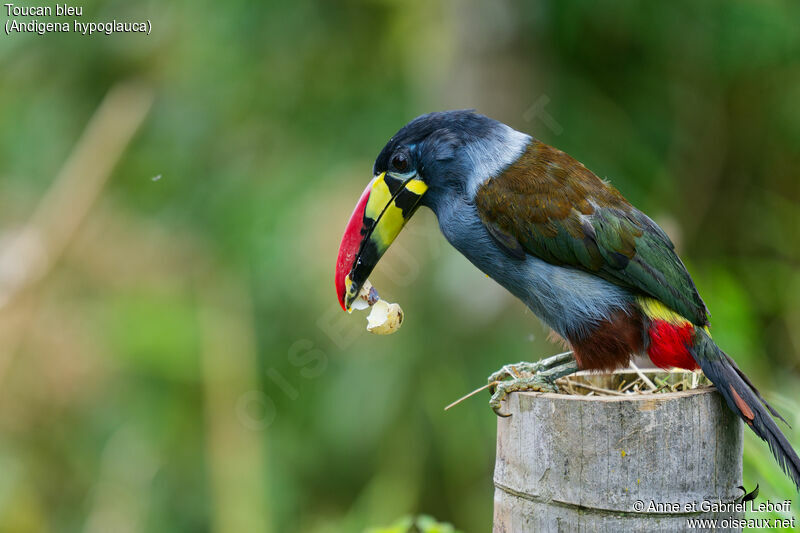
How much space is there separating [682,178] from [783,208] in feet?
2.55

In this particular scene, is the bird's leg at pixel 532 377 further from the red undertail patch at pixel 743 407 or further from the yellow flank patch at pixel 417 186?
the yellow flank patch at pixel 417 186

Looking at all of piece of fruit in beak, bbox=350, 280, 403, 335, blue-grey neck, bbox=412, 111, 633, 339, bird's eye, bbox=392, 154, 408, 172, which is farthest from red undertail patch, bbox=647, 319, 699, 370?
bird's eye, bbox=392, 154, 408, 172

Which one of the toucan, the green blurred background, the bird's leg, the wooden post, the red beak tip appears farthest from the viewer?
the green blurred background

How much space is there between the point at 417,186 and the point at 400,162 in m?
0.09

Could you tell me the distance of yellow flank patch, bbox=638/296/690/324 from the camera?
6.96ft

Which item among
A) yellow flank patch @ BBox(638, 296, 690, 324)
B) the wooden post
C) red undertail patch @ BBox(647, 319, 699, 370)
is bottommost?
the wooden post

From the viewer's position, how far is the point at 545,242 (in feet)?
7.20

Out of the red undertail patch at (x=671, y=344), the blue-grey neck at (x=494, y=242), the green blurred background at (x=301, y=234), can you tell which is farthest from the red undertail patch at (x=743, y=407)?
the green blurred background at (x=301, y=234)

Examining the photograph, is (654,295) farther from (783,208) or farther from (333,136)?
(783,208)

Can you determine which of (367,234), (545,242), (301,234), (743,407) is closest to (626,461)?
(743,407)

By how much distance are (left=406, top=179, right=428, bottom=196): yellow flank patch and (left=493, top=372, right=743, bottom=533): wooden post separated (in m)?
0.78

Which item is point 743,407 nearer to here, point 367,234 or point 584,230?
point 584,230

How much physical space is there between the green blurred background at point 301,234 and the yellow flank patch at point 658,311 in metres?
1.90

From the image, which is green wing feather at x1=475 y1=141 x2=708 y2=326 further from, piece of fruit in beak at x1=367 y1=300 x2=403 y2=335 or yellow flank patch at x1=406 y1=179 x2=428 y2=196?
piece of fruit in beak at x1=367 y1=300 x2=403 y2=335
